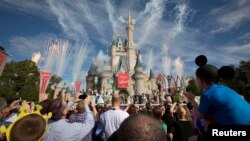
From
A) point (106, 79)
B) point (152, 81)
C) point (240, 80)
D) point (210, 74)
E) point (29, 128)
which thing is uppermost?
point (106, 79)

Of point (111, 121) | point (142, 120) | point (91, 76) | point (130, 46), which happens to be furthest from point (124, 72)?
point (142, 120)

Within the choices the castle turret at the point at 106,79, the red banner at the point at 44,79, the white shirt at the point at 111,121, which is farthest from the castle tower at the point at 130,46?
the white shirt at the point at 111,121

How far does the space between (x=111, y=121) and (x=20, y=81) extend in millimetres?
49367

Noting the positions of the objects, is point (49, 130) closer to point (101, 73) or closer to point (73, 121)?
point (73, 121)

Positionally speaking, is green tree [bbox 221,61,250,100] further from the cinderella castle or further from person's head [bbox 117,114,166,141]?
person's head [bbox 117,114,166,141]

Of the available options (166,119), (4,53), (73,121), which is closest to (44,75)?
(4,53)

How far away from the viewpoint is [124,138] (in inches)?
75.5

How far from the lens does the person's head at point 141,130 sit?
1895 mm

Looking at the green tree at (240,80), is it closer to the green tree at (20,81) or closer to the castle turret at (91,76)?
the green tree at (20,81)

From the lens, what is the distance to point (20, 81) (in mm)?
49500

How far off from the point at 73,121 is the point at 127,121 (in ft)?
9.64

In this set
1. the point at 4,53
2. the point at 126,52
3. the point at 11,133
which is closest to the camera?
the point at 11,133

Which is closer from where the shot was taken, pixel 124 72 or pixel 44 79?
pixel 44 79

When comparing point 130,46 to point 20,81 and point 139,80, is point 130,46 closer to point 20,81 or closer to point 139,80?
point 139,80
